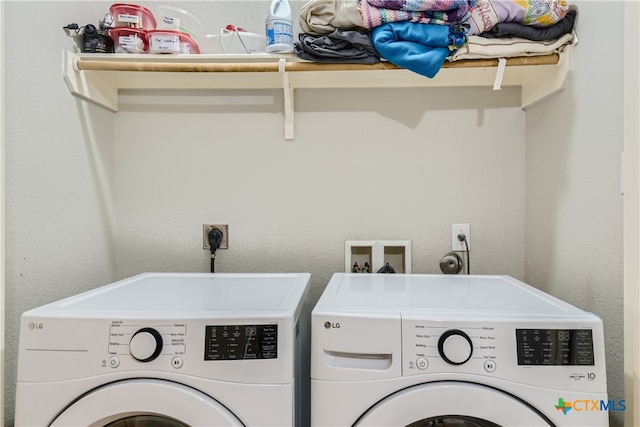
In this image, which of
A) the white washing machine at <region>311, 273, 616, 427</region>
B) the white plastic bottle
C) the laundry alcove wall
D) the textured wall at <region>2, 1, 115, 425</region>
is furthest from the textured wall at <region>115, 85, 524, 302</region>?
the white washing machine at <region>311, 273, 616, 427</region>

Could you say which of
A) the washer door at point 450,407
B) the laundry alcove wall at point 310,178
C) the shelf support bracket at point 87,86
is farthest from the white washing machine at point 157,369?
the shelf support bracket at point 87,86

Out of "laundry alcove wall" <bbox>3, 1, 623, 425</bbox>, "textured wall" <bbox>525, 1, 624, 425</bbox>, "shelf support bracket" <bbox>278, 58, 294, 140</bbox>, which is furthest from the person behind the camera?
"laundry alcove wall" <bbox>3, 1, 623, 425</bbox>

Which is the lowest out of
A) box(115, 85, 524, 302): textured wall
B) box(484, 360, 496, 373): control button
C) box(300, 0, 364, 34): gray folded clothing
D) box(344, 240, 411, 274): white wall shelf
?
box(484, 360, 496, 373): control button

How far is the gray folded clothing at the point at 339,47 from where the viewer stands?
46.6 inches

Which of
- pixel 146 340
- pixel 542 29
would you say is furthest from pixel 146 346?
pixel 542 29

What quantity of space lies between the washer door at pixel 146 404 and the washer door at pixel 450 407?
31cm

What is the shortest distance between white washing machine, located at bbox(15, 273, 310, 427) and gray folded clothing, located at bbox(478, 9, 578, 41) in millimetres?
1074

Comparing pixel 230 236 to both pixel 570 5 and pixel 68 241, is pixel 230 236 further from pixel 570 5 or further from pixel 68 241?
pixel 570 5

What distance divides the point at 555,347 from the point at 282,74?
3.62ft

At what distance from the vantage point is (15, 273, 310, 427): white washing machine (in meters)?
0.78

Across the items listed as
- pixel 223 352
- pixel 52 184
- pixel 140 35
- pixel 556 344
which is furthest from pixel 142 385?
pixel 140 35

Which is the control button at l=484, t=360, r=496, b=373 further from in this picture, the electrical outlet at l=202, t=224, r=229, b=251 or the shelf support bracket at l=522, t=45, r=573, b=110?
the electrical outlet at l=202, t=224, r=229, b=251

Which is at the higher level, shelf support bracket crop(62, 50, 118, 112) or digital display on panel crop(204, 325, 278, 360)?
shelf support bracket crop(62, 50, 118, 112)

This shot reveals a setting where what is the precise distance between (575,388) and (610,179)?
0.55m
